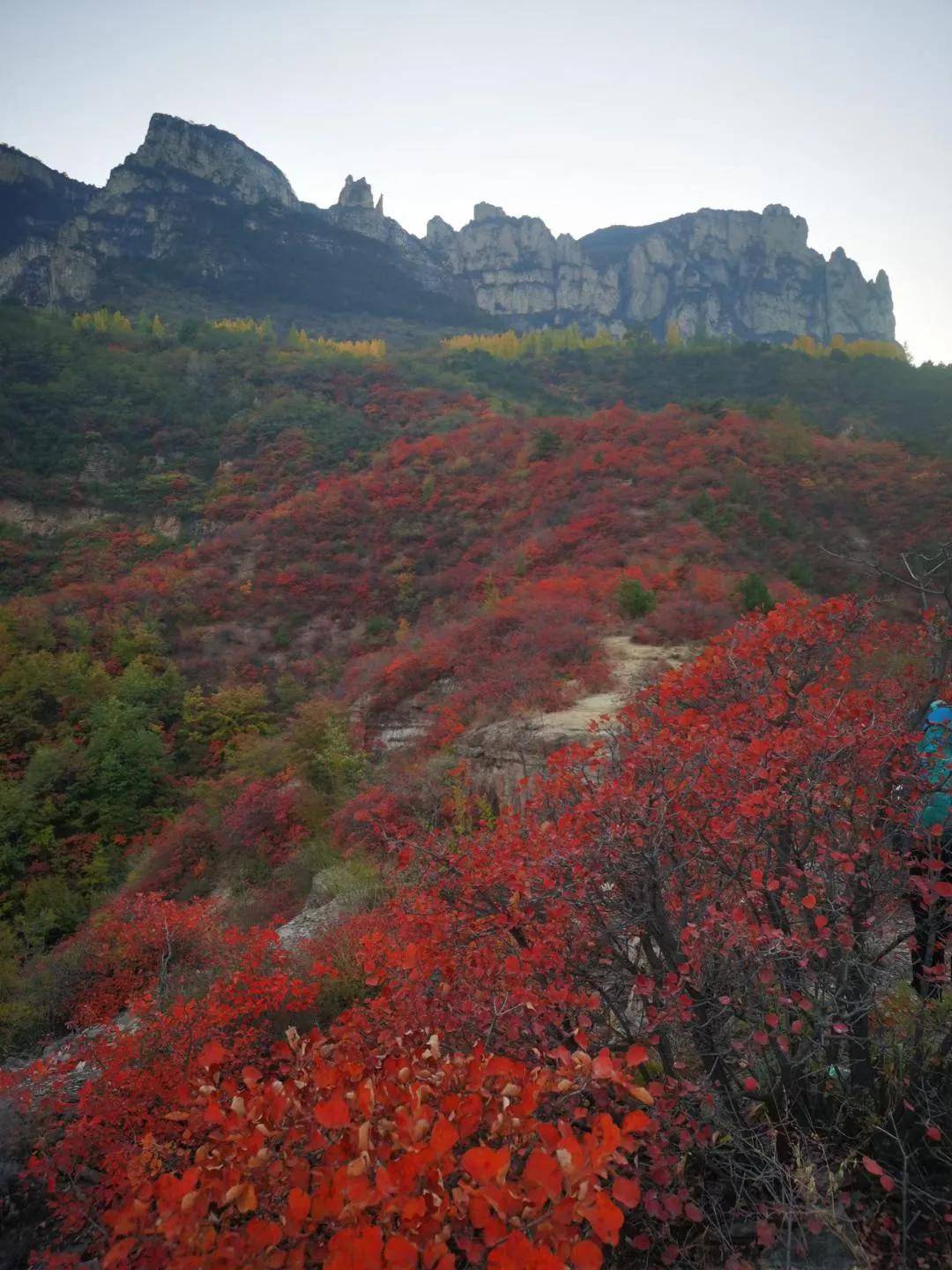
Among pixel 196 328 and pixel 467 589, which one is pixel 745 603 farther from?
pixel 196 328

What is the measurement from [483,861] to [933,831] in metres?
2.55

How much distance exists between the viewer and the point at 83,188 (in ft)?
374

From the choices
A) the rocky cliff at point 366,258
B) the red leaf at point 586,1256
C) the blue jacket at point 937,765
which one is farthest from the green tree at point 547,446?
the rocky cliff at point 366,258

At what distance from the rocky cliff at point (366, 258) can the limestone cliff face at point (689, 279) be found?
0.88ft

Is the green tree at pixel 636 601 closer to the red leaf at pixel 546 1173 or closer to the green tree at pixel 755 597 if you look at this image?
the green tree at pixel 755 597

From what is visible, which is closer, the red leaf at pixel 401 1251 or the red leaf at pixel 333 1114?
the red leaf at pixel 401 1251

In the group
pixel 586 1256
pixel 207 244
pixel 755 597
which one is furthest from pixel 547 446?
pixel 207 244

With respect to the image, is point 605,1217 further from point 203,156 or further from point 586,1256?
point 203,156

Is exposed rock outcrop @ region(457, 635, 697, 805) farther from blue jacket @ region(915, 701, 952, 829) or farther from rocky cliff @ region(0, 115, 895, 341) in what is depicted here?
rocky cliff @ region(0, 115, 895, 341)

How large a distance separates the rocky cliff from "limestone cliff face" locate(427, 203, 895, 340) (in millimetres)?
268

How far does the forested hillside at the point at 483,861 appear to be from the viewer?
2.13 metres

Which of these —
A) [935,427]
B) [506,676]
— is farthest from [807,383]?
[506,676]

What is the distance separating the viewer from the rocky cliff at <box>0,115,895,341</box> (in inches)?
3610

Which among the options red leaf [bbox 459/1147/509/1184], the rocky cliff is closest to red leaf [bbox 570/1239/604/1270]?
red leaf [bbox 459/1147/509/1184]
